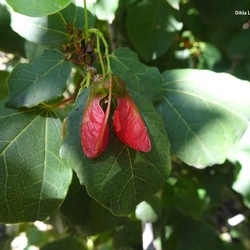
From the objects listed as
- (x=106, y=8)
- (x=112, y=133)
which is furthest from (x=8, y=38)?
(x=112, y=133)

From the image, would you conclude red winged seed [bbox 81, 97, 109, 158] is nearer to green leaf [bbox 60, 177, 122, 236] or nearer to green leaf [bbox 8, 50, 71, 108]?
green leaf [bbox 8, 50, 71, 108]

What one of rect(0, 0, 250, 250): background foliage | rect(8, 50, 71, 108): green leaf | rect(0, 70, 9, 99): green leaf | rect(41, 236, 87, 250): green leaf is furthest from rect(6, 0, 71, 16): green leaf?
rect(41, 236, 87, 250): green leaf

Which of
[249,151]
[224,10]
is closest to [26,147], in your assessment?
[249,151]

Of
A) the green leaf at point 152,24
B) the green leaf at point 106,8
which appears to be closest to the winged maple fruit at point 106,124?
the green leaf at point 106,8

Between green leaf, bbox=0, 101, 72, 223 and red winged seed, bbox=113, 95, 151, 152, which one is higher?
red winged seed, bbox=113, 95, 151, 152

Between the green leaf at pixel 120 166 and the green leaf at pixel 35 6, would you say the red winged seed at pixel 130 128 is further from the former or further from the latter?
the green leaf at pixel 35 6

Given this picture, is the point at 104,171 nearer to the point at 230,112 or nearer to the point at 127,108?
the point at 127,108
